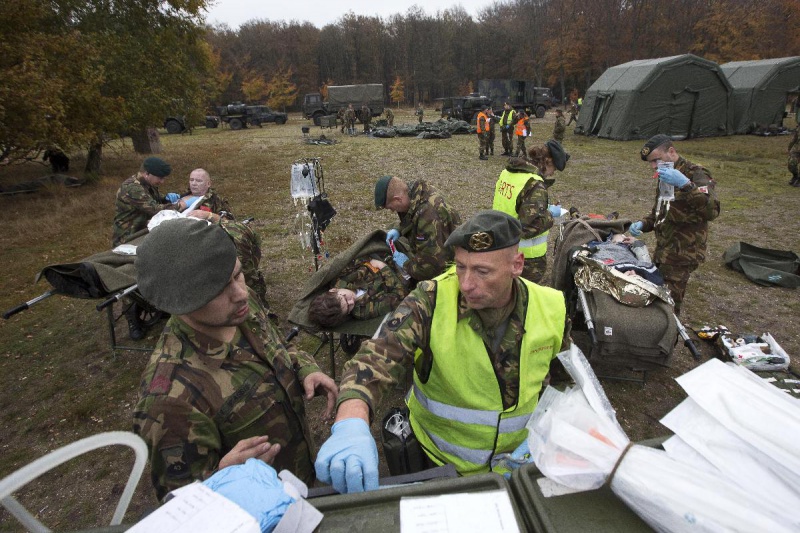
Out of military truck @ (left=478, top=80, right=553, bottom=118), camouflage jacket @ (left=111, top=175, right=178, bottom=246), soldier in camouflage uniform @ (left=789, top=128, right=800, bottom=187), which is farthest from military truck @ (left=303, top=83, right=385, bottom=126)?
camouflage jacket @ (left=111, top=175, right=178, bottom=246)

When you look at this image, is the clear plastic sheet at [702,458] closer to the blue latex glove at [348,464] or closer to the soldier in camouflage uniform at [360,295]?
the blue latex glove at [348,464]

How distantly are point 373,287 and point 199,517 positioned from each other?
335 cm

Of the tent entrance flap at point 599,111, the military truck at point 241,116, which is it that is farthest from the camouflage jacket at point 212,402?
the military truck at point 241,116

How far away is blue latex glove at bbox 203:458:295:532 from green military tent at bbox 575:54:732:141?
773 inches

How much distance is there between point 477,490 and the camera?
0.97 m

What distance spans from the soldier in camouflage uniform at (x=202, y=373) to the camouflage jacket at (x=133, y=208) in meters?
4.54

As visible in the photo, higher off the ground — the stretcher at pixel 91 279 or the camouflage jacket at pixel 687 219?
the camouflage jacket at pixel 687 219

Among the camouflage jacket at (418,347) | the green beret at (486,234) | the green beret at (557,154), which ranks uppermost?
the green beret at (557,154)

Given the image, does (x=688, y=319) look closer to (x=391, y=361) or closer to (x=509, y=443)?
(x=509, y=443)

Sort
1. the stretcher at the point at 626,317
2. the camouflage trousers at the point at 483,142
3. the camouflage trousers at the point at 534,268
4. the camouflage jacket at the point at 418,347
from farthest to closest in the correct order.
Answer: the camouflage trousers at the point at 483,142 → the camouflage trousers at the point at 534,268 → the stretcher at the point at 626,317 → the camouflage jacket at the point at 418,347

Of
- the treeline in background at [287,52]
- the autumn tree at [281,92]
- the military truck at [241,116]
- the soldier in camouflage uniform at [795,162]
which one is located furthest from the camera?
the autumn tree at [281,92]

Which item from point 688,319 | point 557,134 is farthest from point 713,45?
point 688,319

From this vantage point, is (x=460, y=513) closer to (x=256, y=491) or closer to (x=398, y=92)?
(x=256, y=491)

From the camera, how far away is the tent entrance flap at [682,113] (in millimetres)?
16828
